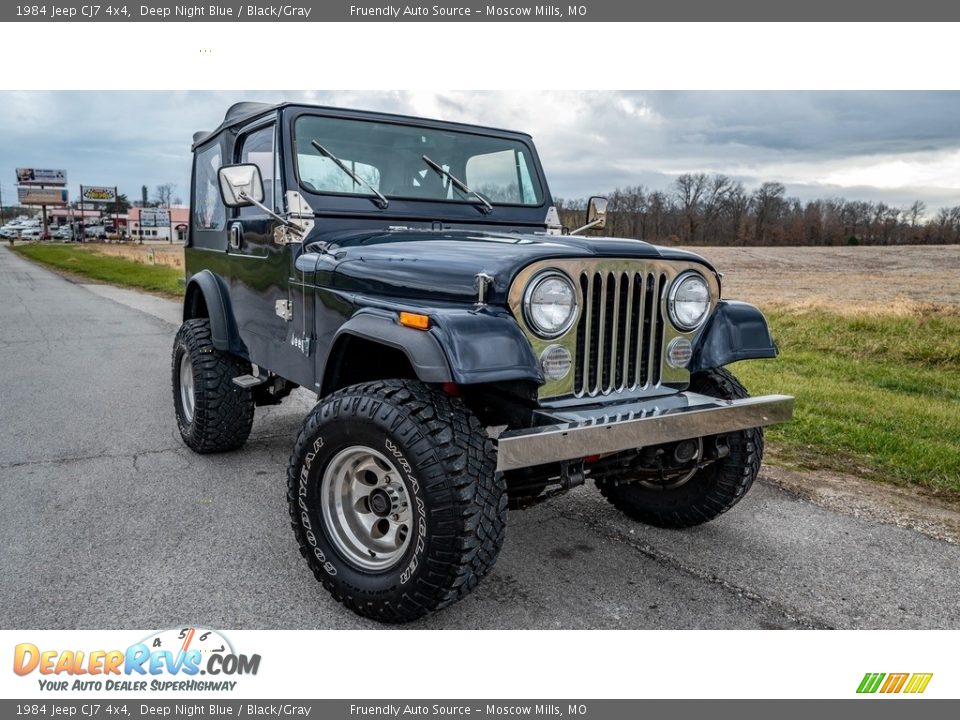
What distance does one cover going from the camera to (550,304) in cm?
302

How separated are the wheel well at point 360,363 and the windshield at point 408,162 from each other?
3.57 ft

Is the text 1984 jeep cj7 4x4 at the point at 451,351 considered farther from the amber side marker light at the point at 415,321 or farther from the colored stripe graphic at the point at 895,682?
the colored stripe graphic at the point at 895,682

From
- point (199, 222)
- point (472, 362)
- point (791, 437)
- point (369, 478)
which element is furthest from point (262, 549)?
point (791, 437)

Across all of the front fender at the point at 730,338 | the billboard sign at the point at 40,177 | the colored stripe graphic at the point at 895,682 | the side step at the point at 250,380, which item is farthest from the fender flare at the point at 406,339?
the billboard sign at the point at 40,177

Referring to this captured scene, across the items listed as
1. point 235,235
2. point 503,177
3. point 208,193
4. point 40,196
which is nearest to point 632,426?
point 503,177

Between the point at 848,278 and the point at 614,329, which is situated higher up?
the point at 848,278

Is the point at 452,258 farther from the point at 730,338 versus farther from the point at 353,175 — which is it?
the point at 730,338

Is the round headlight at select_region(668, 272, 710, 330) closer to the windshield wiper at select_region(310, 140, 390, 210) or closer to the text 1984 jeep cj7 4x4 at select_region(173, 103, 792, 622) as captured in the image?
the text 1984 jeep cj7 4x4 at select_region(173, 103, 792, 622)

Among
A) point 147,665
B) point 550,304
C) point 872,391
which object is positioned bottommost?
A: point 147,665

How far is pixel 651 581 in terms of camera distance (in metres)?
3.44

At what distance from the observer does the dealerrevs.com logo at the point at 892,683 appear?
2691mm

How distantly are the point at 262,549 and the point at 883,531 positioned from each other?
123 inches

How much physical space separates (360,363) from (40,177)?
12375 centimetres

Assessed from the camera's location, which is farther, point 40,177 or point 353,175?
point 40,177
